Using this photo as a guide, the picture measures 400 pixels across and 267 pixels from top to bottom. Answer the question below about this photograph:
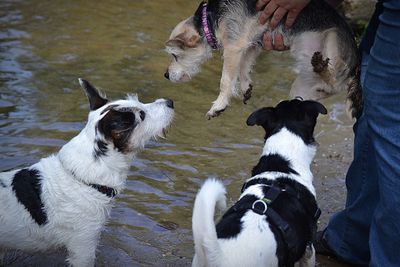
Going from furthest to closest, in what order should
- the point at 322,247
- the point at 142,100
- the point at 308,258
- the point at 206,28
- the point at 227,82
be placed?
the point at 142,100
the point at 206,28
the point at 227,82
the point at 322,247
the point at 308,258

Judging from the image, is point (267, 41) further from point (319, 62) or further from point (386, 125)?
point (386, 125)

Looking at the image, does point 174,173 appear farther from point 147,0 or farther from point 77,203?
point 147,0

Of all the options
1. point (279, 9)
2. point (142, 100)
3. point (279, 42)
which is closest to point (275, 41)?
point (279, 42)

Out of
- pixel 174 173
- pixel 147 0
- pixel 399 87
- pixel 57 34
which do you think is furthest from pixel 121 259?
pixel 147 0

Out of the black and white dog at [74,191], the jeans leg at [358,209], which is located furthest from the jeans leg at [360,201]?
the black and white dog at [74,191]

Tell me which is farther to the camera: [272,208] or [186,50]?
[186,50]

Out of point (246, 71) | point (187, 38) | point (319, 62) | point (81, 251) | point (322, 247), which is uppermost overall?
point (319, 62)

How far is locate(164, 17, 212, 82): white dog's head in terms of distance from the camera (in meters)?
5.43

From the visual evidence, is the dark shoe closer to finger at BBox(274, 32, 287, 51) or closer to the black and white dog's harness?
the black and white dog's harness

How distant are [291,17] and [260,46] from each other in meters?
0.60

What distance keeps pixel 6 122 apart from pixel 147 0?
5.57m

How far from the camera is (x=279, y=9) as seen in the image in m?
4.50

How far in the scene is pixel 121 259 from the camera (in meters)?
4.41

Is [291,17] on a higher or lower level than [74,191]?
higher
